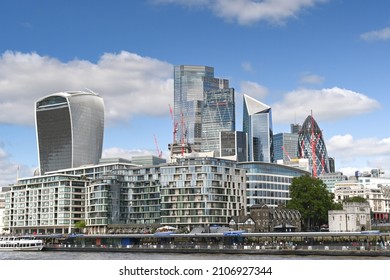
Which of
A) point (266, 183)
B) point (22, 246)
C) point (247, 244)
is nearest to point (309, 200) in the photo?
point (266, 183)

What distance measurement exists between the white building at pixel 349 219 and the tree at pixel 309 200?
18.3 meters

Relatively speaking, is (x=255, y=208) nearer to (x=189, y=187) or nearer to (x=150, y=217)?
(x=189, y=187)

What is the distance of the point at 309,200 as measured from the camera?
132 m

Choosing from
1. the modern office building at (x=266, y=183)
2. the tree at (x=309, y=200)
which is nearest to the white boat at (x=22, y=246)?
the tree at (x=309, y=200)

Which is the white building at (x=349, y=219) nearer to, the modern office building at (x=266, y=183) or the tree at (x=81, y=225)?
the modern office building at (x=266, y=183)

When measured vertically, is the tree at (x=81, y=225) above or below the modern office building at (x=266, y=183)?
below

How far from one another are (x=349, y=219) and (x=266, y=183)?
45383mm

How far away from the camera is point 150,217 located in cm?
15275

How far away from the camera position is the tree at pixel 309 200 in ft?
435

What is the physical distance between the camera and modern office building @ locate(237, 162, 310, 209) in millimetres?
152375

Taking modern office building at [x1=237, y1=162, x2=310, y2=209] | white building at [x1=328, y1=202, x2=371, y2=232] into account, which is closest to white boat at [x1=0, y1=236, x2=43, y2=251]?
white building at [x1=328, y1=202, x2=371, y2=232]
